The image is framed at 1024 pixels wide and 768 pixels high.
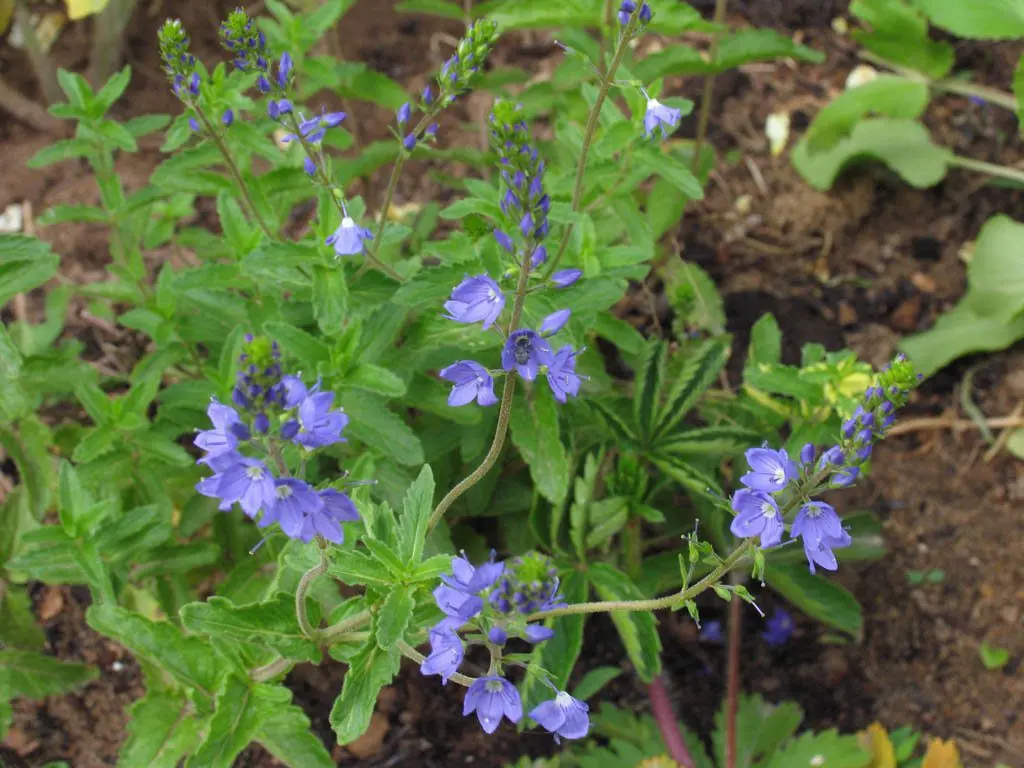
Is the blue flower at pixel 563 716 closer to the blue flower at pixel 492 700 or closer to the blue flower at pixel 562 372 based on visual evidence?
the blue flower at pixel 492 700

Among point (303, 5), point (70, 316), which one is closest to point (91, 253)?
point (70, 316)

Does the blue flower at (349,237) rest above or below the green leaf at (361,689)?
above

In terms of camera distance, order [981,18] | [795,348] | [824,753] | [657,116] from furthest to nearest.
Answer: [795,348]
[981,18]
[824,753]
[657,116]

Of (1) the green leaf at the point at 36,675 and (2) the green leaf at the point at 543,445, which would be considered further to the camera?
(1) the green leaf at the point at 36,675

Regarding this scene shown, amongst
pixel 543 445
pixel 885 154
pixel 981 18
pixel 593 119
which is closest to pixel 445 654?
pixel 543 445

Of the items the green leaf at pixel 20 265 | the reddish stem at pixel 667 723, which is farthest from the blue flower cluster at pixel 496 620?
the green leaf at pixel 20 265

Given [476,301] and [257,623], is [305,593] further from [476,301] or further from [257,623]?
[476,301]
